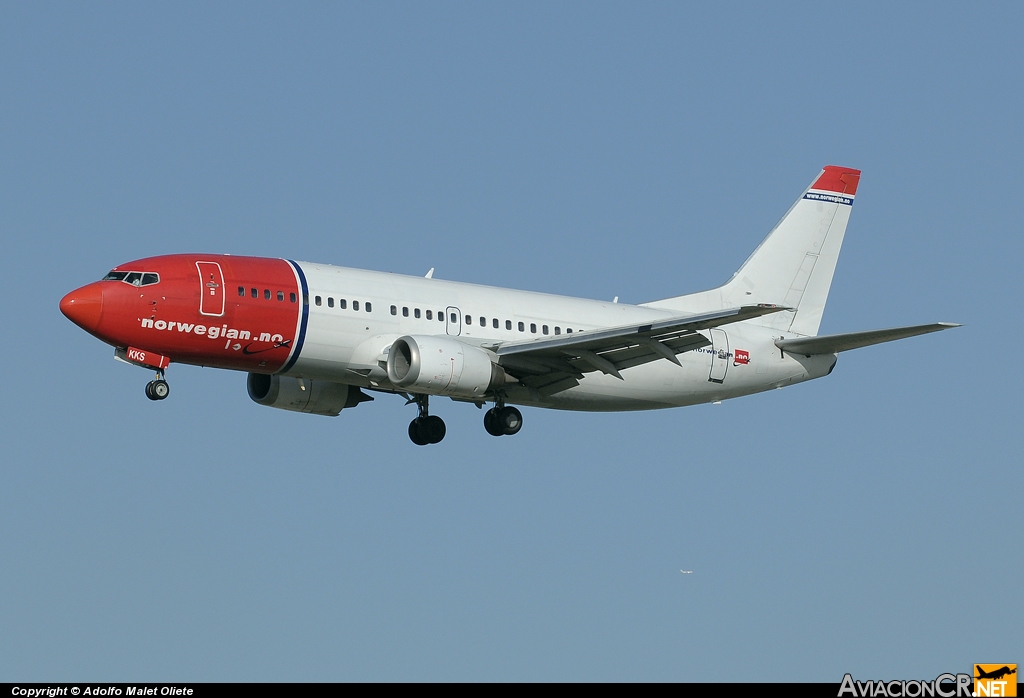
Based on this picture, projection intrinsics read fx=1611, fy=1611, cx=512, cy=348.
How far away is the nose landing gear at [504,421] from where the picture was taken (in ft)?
159

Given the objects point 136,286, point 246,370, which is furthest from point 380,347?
point 136,286

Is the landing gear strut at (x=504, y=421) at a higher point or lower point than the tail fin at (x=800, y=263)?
lower

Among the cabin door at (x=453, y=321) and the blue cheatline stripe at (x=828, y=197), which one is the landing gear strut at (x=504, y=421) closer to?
the cabin door at (x=453, y=321)

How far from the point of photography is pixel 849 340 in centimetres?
4869

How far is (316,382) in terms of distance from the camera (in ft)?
162

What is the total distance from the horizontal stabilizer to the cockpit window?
66.0ft

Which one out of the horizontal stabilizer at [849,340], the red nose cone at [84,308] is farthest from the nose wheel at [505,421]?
the red nose cone at [84,308]

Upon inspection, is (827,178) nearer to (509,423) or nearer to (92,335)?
(509,423)

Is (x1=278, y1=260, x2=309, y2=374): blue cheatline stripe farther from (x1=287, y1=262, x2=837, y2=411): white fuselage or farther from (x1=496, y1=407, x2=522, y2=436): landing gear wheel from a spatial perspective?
(x1=496, y1=407, x2=522, y2=436): landing gear wheel

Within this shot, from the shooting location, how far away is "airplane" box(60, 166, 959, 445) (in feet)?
141

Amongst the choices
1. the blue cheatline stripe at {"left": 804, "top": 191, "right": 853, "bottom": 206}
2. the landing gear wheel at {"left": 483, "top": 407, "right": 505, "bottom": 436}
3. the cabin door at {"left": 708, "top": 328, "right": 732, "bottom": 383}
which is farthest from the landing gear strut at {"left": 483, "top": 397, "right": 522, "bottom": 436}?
the blue cheatline stripe at {"left": 804, "top": 191, "right": 853, "bottom": 206}

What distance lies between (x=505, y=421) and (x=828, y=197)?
1580 cm

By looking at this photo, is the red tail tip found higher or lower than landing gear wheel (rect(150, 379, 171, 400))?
higher

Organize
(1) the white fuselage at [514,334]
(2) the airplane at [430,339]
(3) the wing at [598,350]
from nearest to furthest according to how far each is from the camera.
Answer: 1. (2) the airplane at [430,339]
2. (3) the wing at [598,350]
3. (1) the white fuselage at [514,334]
